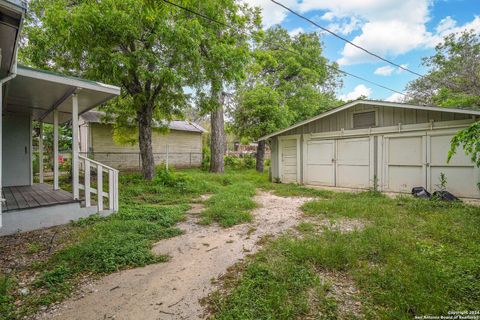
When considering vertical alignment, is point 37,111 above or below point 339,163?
above

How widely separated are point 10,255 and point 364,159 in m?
8.82

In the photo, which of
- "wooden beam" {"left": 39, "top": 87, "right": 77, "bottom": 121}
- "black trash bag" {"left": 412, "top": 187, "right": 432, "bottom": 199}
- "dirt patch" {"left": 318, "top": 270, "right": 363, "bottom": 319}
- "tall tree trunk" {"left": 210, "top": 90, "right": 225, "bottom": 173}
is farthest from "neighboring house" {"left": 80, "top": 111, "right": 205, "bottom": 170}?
"black trash bag" {"left": 412, "top": 187, "right": 432, "bottom": 199}

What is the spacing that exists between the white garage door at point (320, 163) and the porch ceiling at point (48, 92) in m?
7.04

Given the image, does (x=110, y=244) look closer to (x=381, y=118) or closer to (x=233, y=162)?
(x=381, y=118)

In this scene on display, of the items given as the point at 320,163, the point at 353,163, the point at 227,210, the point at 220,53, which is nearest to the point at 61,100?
the point at 227,210

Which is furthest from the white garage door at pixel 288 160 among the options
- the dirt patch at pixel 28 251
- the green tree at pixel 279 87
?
the dirt patch at pixel 28 251

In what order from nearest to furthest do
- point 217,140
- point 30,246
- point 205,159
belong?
1. point 30,246
2. point 217,140
3. point 205,159

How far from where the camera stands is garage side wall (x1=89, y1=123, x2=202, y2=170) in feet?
41.1

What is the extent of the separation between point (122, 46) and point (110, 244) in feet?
21.3

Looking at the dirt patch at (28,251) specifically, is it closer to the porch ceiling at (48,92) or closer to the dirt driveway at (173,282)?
the dirt driveway at (173,282)

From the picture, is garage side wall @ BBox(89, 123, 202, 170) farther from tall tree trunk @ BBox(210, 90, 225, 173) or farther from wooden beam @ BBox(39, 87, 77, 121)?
wooden beam @ BBox(39, 87, 77, 121)

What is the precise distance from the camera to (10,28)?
229cm

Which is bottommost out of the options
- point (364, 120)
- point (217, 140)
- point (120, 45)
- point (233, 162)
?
point (233, 162)

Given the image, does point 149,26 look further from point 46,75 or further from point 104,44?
point 46,75
